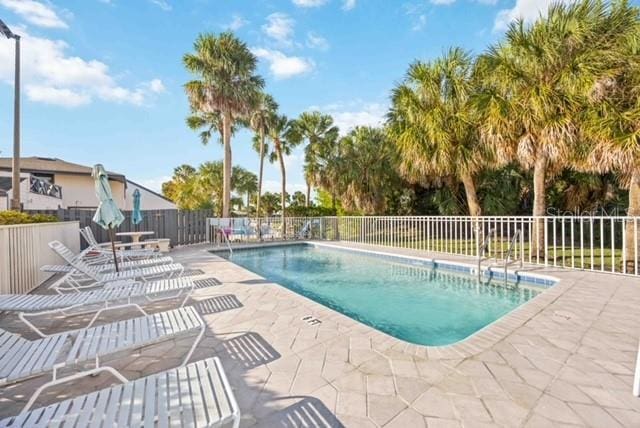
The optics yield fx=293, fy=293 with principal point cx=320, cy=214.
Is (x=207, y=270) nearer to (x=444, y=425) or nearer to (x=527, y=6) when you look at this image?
(x=444, y=425)

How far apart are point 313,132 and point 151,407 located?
60.7 feet

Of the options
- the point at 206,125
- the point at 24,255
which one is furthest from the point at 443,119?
the point at 206,125

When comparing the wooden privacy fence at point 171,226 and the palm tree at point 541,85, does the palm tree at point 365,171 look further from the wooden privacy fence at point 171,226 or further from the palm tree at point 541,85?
the wooden privacy fence at point 171,226

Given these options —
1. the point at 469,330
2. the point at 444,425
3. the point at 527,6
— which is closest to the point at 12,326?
the point at 444,425

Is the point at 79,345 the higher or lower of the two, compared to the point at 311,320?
higher

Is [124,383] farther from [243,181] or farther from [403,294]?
[243,181]

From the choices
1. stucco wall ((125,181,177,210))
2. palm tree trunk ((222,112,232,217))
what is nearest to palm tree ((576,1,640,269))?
palm tree trunk ((222,112,232,217))

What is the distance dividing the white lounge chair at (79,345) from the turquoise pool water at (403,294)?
308 centimetres

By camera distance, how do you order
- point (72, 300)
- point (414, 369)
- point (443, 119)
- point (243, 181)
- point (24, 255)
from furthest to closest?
point (243, 181) → point (443, 119) → point (24, 255) → point (72, 300) → point (414, 369)

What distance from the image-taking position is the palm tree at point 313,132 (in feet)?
61.6

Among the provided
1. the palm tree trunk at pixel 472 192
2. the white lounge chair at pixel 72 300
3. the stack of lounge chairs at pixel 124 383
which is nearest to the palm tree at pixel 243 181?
the palm tree trunk at pixel 472 192

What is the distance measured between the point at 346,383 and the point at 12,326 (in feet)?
14.4

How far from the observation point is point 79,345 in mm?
2248

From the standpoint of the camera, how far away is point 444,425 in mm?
1884
